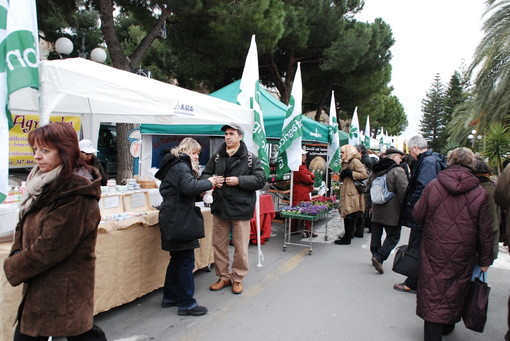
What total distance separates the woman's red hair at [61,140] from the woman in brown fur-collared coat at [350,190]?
517 centimetres

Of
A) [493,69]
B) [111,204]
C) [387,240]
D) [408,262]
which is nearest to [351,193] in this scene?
[387,240]

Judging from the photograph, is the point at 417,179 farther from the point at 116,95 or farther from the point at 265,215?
the point at 116,95

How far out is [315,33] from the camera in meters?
15.1

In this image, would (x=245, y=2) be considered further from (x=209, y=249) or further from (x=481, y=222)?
(x=481, y=222)

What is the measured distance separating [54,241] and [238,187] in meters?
2.36

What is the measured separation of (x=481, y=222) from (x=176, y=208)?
2544 mm

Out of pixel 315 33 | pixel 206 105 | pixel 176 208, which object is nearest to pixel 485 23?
pixel 315 33

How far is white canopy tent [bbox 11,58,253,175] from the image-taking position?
3.09 metres

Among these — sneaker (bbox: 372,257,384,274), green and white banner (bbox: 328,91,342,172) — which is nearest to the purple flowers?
sneaker (bbox: 372,257,384,274)

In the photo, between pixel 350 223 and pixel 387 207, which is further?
pixel 350 223

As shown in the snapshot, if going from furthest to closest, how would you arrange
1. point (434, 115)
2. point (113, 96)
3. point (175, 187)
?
point (434, 115) → point (113, 96) → point (175, 187)

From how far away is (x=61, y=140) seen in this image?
187 cm

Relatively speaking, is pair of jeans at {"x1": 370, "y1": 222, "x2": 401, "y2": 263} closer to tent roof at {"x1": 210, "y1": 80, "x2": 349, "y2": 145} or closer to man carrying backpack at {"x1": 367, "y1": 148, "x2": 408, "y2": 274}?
man carrying backpack at {"x1": 367, "y1": 148, "x2": 408, "y2": 274}

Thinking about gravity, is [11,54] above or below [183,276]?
above
